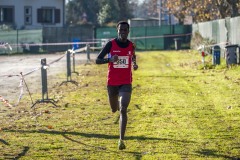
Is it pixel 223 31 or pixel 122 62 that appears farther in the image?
pixel 223 31

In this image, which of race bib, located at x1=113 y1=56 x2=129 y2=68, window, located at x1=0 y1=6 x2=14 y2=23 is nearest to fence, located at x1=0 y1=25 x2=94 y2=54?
window, located at x1=0 y1=6 x2=14 y2=23

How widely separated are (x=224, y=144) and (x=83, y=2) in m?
73.9

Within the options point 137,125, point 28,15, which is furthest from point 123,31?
point 28,15

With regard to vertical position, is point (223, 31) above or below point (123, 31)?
above

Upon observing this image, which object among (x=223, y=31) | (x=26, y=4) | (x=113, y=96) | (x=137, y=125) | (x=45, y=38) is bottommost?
(x=137, y=125)

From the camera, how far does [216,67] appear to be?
26906mm

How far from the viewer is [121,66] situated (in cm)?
1066

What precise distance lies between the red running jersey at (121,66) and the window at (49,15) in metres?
53.7

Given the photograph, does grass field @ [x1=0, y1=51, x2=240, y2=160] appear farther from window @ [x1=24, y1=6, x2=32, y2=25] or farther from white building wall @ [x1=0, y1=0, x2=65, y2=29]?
window @ [x1=24, y1=6, x2=32, y2=25]

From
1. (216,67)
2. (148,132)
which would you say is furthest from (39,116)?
(216,67)

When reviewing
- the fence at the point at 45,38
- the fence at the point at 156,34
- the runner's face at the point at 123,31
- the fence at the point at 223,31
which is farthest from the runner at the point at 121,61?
the fence at the point at 156,34

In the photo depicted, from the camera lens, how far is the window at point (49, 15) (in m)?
63.8

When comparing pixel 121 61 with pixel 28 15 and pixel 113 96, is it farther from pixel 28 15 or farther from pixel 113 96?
pixel 28 15

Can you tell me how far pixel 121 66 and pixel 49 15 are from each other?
180 ft
